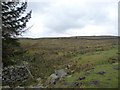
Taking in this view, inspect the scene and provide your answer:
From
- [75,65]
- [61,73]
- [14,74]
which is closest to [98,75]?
[61,73]

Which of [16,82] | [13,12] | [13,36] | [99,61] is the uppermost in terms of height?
[13,12]

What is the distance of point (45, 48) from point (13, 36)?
1671 centimetres

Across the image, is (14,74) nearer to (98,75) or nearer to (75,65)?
(75,65)

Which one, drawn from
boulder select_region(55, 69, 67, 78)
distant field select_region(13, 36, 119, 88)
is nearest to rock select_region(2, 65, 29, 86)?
distant field select_region(13, 36, 119, 88)

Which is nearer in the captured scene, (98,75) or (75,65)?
(98,75)

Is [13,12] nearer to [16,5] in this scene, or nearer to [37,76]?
[16,5]

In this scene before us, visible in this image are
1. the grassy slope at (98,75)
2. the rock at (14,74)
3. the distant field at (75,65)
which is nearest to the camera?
the grassy slope at (98,75)

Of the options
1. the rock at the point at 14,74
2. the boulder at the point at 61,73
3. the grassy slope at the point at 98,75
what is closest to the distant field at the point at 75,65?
the grassy slope at the point at 98,75

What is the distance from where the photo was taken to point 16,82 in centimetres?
3597

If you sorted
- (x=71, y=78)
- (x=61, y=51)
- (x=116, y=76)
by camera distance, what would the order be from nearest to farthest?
(x=116, y=76) → (x=71, y=78) → (x=61, y=51)

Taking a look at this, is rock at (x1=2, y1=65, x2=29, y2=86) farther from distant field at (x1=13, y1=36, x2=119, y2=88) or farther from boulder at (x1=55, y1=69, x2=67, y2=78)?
boulder at (x1=55, y1=69, x2=67, y2=78)

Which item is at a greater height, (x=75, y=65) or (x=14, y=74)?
(x=75, y=65)

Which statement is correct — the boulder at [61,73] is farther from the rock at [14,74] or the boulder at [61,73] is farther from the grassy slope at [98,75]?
the rock at [14,74]

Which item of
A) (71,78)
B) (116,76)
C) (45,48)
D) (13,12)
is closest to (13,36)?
(13,12)
